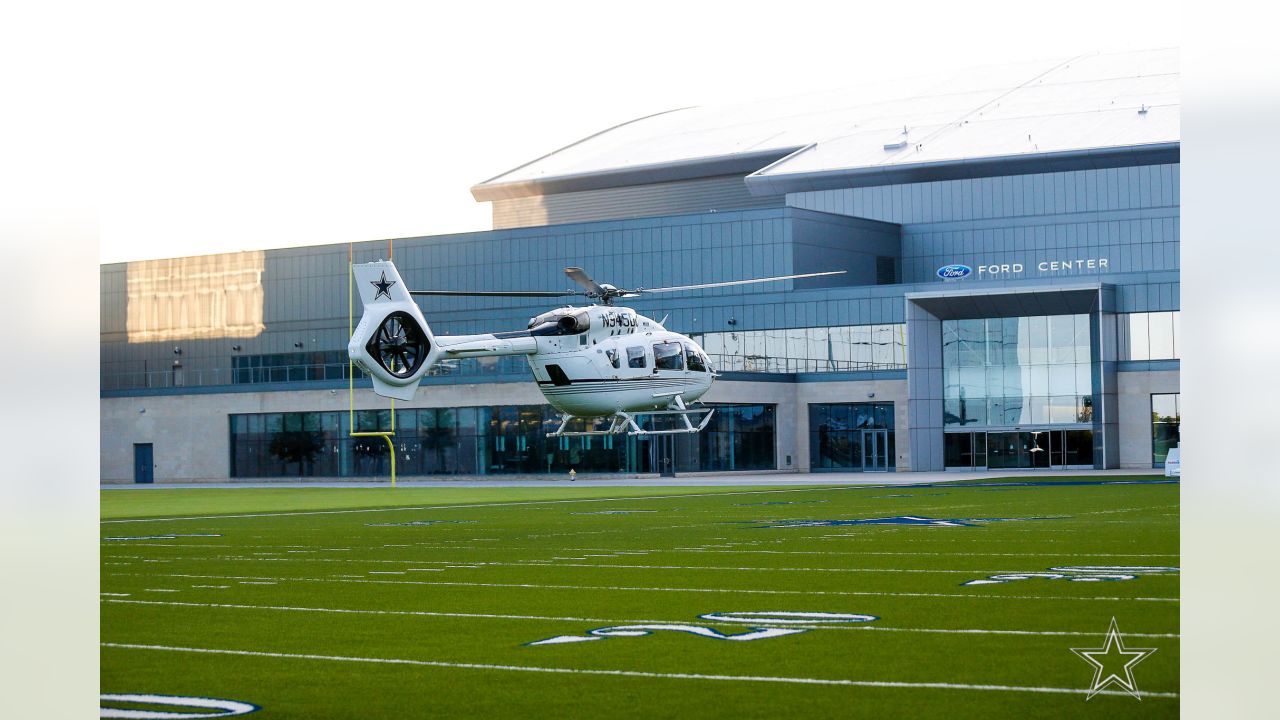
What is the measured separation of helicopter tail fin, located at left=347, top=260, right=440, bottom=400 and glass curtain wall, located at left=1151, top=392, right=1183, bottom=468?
40259mm

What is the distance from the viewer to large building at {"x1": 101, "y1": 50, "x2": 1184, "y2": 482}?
7025 cm

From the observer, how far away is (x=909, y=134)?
89250 millimetres

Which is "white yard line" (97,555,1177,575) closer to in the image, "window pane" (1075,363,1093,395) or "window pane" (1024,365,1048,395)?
"window pane" (1075,363,1093,395)

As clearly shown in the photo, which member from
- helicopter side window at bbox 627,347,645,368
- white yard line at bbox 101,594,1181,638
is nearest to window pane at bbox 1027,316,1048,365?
helicopter side window at bbox 627,347,645,368

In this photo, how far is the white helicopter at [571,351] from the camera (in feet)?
126

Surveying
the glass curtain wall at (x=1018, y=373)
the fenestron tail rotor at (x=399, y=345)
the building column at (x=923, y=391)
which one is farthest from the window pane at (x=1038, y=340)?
the fenestron tail rotor at (x=399, y=345)

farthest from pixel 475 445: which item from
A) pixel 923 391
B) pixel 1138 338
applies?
pixel 1138 338

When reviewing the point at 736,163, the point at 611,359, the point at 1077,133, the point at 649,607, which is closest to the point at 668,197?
the point at 736,163

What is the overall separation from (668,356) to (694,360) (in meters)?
1.07

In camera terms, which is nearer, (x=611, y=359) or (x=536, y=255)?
(x=611, y=359)

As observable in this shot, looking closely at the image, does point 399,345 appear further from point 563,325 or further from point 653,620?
point 653,620

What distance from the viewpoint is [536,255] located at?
84188 millimetres
